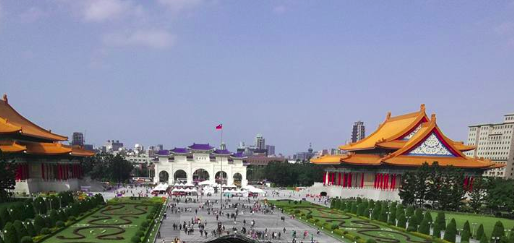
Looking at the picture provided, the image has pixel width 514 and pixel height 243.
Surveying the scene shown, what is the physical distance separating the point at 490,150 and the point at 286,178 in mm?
77468

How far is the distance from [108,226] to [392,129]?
200 feet

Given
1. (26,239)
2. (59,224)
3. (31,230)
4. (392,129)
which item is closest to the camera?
(26,239)

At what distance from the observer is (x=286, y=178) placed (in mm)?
112938

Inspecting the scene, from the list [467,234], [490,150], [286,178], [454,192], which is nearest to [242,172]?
[286,178]

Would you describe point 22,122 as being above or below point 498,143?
above

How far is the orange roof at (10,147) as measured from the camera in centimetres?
6614

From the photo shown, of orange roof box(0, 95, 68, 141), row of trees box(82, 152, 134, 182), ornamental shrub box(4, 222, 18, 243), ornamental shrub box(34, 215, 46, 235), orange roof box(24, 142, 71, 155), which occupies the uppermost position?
orange roof box(0, 95, 68, 141)

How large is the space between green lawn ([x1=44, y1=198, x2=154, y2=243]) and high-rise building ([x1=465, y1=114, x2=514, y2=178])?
115330 mm

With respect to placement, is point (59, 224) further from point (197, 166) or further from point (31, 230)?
point (197, 166)

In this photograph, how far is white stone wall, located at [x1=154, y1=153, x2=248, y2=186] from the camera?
358ft

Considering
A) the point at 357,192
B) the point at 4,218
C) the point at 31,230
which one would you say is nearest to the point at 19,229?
the point at 31,230

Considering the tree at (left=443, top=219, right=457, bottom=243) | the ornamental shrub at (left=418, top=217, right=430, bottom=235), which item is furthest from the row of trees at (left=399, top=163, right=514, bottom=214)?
the tree at (left=443, top=219, right=457, bottom=243)

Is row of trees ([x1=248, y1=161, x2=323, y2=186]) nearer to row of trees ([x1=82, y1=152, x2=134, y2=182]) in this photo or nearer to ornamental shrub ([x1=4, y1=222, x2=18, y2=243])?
row of trees ([x1=82, y1=152, x2=134, y2=182])

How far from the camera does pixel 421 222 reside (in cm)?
4466
